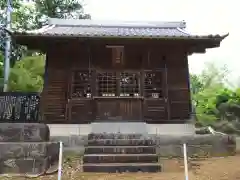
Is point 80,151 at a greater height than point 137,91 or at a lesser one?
lesser

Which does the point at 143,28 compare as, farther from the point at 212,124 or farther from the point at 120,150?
the point at 120,150

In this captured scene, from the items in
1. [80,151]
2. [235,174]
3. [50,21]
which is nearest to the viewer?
[235,174]

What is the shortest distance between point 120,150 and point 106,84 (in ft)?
12.6

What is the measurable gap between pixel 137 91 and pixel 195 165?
438cm

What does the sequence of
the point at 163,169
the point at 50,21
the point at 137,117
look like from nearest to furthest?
the point at 163,169
the point at 137,117
the point at 50,21

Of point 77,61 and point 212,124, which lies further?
point 212,124

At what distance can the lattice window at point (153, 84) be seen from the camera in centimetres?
1241

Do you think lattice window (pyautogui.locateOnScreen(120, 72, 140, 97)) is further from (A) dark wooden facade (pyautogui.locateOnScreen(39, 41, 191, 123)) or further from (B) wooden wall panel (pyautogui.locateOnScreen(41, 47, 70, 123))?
(B) wooden wall panel (pyautogui.locateOnScreen(41, 47, 70, 123))

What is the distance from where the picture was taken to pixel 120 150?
928cm

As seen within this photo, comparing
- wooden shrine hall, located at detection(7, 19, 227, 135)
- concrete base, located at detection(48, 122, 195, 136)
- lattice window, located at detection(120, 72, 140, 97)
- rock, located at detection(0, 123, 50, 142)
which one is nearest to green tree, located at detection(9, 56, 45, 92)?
wooden shrine hall, located at detection(7, 19, 227, 135)

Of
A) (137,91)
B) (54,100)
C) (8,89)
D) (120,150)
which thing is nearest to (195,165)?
(120,150)

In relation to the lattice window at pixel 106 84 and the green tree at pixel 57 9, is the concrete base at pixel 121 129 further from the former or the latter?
the green tree at pixel 57 9

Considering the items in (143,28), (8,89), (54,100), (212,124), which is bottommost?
(212,124)

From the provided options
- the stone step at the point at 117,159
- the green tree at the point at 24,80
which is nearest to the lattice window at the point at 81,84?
the stone step at the point at 117,159
